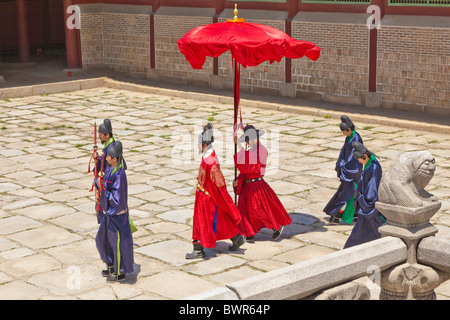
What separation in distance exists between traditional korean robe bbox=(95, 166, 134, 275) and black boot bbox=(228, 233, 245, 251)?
1.39 meters

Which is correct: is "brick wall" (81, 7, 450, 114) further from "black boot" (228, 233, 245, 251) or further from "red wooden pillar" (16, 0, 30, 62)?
"black boot" (228, 233, 245, 251)

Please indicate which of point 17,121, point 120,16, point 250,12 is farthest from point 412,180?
point 120,16

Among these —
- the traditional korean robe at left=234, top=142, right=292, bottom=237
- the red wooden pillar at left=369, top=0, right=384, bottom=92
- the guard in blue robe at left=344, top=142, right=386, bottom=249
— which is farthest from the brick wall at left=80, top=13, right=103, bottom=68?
the guard in blue robe at left=344, top=142, right=386, bottom=249

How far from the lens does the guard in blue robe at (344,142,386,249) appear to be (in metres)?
8.29

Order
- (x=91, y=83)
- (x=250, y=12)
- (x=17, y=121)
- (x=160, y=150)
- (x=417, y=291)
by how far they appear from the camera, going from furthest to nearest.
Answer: (x=91, y=83) → (x=250, y=12) → (x=17, y=121) → (x=160, y=150) → (x=417, y=291)

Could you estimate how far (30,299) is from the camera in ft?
24.2

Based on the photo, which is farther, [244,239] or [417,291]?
[244,239]

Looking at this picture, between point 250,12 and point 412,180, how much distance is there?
13209mm

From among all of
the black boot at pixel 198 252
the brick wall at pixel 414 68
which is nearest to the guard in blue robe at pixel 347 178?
the black boot at pixel 198 252

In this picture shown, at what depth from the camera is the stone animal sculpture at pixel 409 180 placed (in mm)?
6566

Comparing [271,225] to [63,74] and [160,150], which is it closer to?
[160,150]

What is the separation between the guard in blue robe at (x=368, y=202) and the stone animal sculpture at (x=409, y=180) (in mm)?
1596

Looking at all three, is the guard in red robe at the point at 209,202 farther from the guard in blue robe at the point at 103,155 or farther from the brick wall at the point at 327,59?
the brick wall at the point at 327,59

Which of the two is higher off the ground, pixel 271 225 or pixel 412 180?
pixel 412 180
